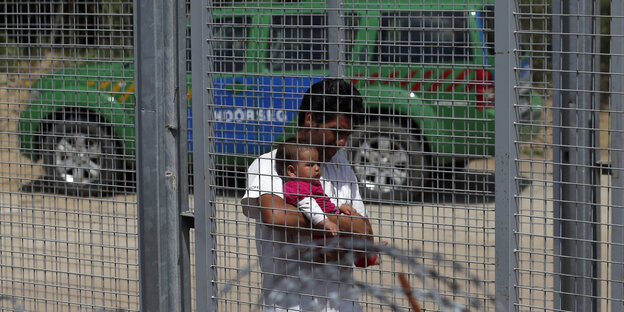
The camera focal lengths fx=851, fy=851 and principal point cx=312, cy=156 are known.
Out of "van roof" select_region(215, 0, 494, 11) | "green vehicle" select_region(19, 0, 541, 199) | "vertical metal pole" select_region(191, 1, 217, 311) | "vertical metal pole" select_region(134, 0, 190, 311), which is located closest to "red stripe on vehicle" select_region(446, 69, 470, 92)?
"green vehicle" select_region(19, 0, 541, 199)

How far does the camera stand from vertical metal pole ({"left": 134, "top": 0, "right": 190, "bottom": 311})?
3.20 m

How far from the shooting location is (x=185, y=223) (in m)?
3.36

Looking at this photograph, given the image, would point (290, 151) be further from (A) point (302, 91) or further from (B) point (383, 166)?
(A) point (302, 91)

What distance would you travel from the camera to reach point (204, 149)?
3.28 metres

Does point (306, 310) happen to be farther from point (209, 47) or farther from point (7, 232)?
point (7, 232)

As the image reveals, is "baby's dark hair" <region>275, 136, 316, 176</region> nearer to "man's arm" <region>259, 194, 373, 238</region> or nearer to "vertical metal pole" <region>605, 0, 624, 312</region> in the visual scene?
"man's arm" <region>259, 194, 373, 238</region>

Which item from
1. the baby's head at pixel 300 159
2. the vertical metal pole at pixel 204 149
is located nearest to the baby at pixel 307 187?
the baby's head at pixel 300 159

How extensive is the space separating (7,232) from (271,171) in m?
5.77

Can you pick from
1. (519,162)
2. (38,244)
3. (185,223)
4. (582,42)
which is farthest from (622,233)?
(38,244)

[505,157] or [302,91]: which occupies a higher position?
[302,91]

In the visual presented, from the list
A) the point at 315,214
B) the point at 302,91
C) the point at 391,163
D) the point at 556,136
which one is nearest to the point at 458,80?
the point at 391,163

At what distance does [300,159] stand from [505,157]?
34.2 inches

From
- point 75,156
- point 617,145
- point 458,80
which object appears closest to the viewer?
point 458,80

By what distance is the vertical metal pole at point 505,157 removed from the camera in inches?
105
